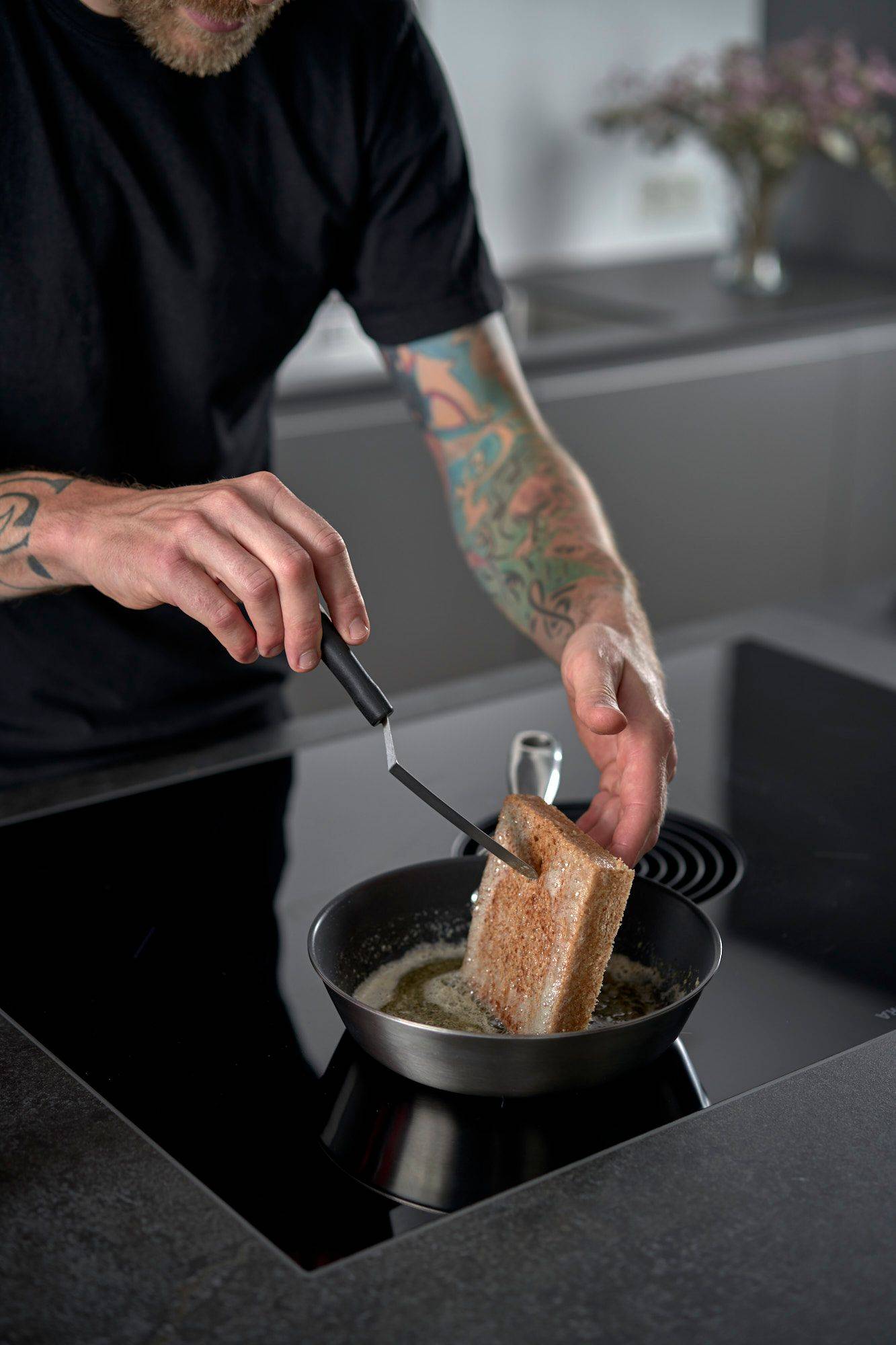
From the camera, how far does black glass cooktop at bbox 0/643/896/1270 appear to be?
2.47 ft

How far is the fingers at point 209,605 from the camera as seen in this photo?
869 mm

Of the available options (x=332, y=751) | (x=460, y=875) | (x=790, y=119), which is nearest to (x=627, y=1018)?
(x=460, y=875)

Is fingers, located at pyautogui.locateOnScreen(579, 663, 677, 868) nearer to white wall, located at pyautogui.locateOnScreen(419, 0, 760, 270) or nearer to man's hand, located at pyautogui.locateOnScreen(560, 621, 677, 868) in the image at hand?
man's hand, located at pyautogui.locateOnScreen(560, 621, 677, 868)

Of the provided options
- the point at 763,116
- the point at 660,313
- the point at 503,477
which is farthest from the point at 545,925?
the point at 763,116

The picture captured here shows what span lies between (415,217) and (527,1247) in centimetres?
100

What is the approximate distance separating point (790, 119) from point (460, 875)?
244cm

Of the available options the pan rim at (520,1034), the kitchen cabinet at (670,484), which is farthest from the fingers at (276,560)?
the kitchen cabinet at (670,484)

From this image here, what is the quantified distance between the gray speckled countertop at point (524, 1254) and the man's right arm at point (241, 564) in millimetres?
281

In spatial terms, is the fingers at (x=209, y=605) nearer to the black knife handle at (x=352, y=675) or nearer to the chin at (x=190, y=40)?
the black knife handle at (x=352, y=675)

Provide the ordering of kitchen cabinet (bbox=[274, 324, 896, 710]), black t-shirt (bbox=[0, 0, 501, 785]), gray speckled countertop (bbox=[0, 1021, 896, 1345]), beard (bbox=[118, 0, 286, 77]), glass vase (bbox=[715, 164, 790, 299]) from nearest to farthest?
gray speckled countertop (bbox=[0, 1021, 896, 1345]) → beard (bbox=[118, 0, 286, 77]) → black t-shirt (bbox=[0, 0, 501, 785]) → kitchen cabinet (bbox=[274, 324, 896, 710]) → glass vase (bbox=[715, 164, 790, 299])

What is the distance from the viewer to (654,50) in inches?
129

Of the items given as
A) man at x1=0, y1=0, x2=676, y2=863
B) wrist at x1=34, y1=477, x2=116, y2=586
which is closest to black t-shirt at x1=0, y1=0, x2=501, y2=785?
man at x1=0, y1=0, x2=676, y2=863

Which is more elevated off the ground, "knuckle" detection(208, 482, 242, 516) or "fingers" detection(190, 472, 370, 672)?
"knuckle" detection(208, 482, 242, 516)

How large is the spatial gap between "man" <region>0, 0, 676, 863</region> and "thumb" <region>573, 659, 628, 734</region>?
0.11 feet
